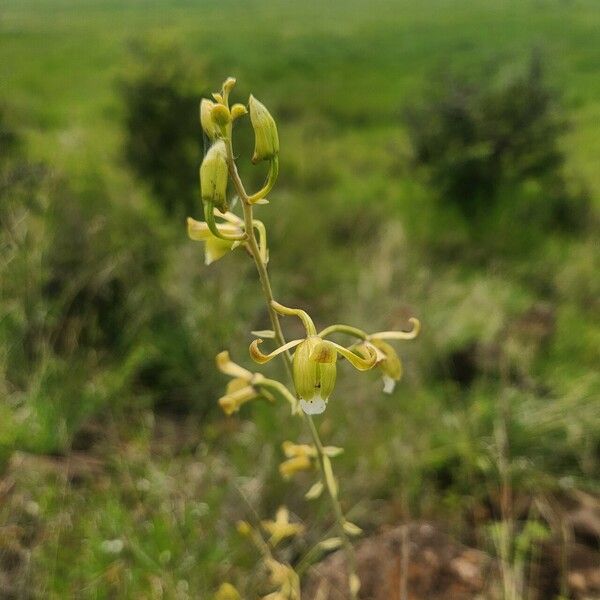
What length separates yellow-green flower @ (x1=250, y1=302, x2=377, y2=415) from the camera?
2.72 ft

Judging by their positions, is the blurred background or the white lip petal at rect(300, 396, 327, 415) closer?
the white lip petal at rect(300, 396, 327, 415)

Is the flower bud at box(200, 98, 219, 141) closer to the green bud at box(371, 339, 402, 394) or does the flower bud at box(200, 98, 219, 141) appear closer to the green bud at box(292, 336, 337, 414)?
the green bud at box(292, 336, 337, 414)

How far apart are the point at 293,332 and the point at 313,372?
84.9 inches

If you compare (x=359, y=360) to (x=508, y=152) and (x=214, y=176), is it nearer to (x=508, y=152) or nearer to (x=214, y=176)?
(x=214, y=176)

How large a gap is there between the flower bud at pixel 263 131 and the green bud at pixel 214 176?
0.05 metres

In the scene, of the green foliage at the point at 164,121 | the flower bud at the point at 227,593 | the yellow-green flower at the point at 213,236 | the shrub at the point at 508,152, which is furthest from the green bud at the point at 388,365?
the shrub at the point at 508,152

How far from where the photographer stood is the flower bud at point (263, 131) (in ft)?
2.66

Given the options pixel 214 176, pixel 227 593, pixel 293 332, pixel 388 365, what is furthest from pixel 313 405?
pixel 293 332

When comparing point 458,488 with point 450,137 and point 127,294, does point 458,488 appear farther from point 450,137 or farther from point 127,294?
point 450,137

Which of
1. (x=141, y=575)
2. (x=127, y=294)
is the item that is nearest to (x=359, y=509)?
(x=141, y=575)

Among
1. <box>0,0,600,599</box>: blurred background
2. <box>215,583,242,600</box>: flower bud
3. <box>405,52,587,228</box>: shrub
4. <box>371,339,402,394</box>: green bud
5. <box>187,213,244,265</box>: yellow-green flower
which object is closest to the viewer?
<box>187,213,244,265</box>: yellow-green flower

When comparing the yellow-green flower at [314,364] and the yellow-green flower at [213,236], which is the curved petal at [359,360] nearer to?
the yellow-green flower at [314,364]

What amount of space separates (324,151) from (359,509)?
16.5 feet

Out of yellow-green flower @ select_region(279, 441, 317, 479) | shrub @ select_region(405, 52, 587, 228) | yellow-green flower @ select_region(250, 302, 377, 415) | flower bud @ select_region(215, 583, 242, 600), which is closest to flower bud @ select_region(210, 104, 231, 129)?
yellow-green flower @ select_region(250, 302, 377, 415)
